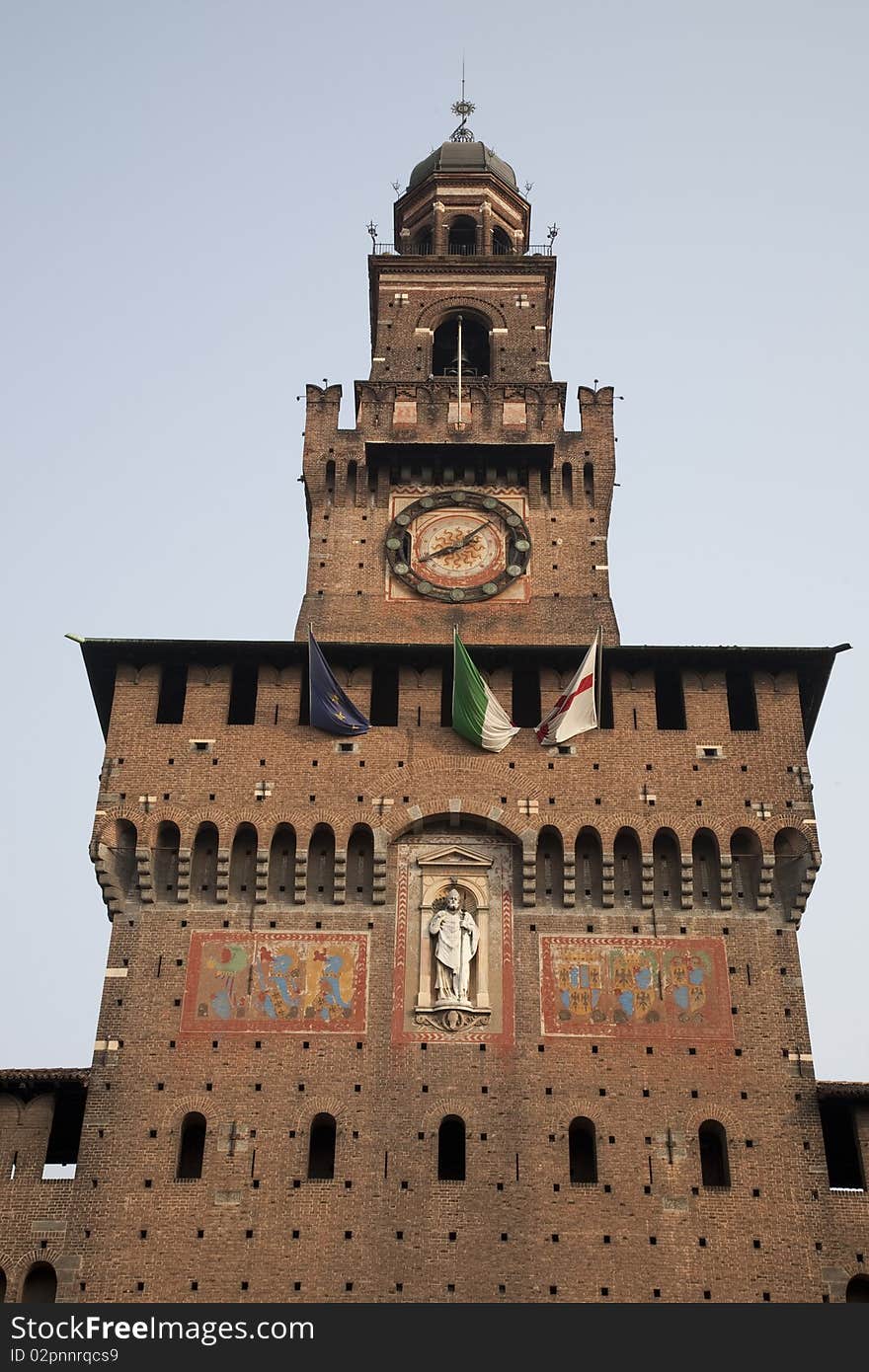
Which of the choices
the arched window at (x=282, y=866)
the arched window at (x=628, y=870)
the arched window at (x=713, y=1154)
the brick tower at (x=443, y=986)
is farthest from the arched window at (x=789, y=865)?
the arched window at (x=282, y=866)

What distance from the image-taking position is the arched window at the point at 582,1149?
2470 centimetres

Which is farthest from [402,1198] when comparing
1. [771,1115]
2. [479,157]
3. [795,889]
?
Result: [479,157]

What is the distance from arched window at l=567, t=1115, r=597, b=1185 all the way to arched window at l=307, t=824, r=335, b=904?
203 inches

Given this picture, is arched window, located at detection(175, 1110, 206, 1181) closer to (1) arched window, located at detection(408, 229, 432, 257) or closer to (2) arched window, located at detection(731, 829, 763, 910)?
(2) arched window, located at detection(731, 829, 763, 910)

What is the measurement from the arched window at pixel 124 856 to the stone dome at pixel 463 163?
64.8 ft

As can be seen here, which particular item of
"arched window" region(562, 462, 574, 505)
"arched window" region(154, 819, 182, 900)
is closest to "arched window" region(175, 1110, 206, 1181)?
"arched window" region(154, 819, 182, 900)

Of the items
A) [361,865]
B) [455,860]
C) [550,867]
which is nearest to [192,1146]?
[361,865]

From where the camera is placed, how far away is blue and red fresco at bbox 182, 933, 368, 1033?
25547 mm

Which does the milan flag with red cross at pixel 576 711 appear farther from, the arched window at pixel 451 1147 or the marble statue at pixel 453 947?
the arched window at pixel 451 1147

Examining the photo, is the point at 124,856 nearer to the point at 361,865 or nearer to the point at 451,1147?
the point at 361,865

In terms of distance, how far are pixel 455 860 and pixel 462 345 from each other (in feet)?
46.0

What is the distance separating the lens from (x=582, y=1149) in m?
25.0

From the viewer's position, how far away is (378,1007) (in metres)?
25.7
